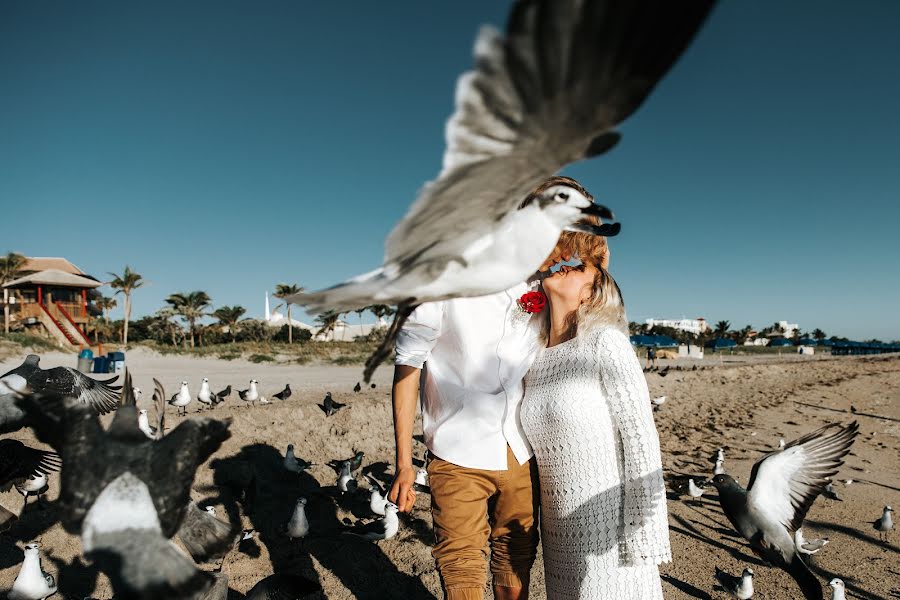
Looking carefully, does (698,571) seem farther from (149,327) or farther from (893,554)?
(149,327)

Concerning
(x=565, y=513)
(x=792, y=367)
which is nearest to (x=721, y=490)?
(x=565, y=513)

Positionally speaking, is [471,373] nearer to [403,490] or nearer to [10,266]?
[403,490]

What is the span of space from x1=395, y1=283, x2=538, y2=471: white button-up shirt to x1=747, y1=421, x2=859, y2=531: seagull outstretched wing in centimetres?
190

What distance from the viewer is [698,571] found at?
5.09m

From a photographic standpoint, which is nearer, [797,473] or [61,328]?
[797,473]

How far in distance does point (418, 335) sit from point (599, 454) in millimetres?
971

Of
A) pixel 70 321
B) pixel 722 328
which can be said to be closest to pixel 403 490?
pixel 70 321

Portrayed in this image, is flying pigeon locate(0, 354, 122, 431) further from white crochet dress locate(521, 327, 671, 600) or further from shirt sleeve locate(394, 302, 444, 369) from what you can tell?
white crochet dress locate(521, 327, 671, 600)

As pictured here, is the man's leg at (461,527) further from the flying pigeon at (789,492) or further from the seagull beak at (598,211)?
the flying pigeon at (789,492)

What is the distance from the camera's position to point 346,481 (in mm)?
6398

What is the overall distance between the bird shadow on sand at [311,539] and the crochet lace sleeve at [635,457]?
2.67m

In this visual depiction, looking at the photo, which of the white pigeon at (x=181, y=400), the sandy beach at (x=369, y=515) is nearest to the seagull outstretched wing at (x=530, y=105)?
the sandy beach at (x=369, y=515)

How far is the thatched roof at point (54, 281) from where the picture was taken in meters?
26.4

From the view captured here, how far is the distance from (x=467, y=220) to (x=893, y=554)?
23.1 ft
